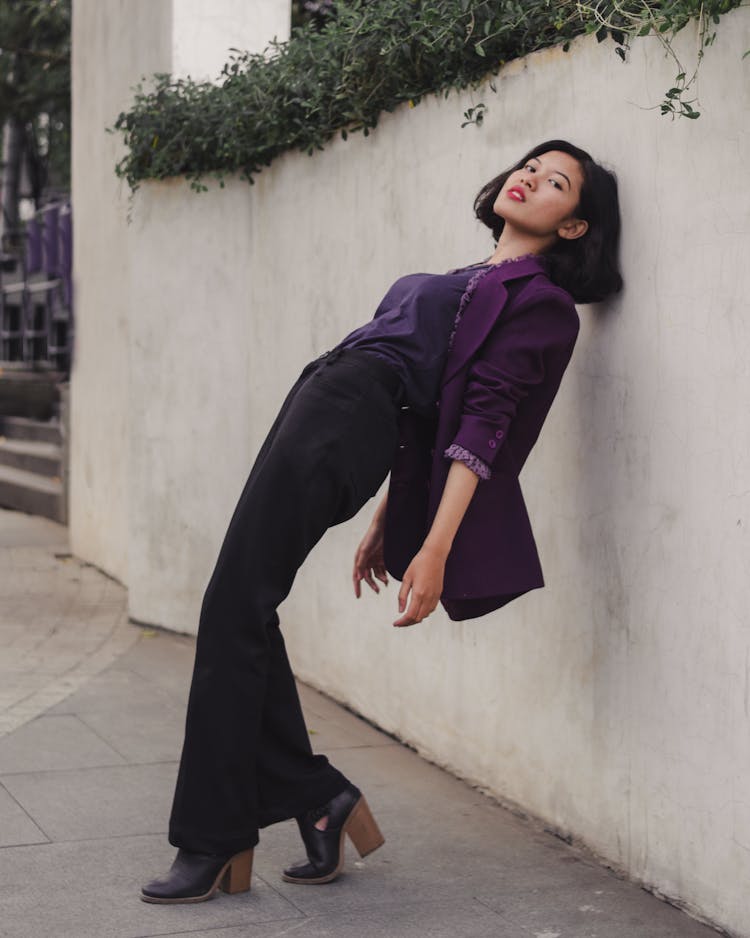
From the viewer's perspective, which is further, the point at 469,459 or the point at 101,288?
the point at 101,288

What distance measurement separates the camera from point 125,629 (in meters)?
7.48

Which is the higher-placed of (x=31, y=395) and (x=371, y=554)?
(x=371, y=554)

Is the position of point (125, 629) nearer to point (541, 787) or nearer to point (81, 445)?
point (81, 445)

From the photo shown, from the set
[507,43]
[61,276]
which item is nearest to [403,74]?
[507,43]

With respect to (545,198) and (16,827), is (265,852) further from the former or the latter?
(545,198)

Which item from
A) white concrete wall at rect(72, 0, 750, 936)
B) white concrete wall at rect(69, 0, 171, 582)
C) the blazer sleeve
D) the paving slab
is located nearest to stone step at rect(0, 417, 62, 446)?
white concrete wall at rect(69, 0, 171, 582)

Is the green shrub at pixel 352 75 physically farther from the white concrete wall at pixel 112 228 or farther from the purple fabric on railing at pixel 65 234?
the purple fabric on railing at pixel 65 234

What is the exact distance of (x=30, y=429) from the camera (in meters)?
14.2

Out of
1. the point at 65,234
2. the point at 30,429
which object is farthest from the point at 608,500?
the point at 65,234

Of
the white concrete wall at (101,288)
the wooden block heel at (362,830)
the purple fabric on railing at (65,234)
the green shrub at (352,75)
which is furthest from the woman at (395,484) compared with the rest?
the purple fabric on railing at (65,234)

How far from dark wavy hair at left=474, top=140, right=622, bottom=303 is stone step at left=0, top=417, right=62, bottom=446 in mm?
9939

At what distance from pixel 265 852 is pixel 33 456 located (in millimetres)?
9426

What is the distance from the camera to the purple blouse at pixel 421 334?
11.7ft

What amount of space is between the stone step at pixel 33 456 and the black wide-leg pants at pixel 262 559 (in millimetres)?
9087
